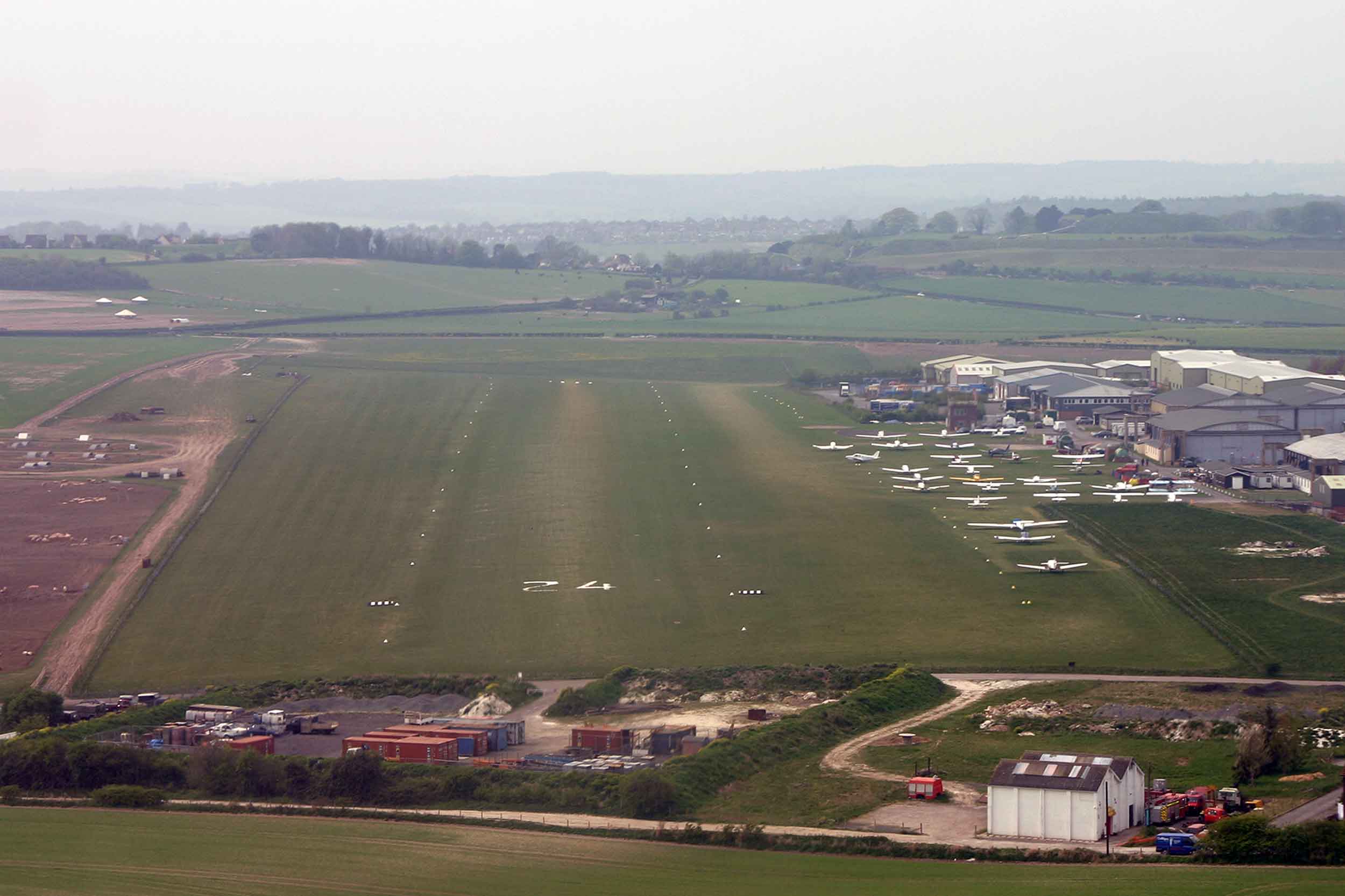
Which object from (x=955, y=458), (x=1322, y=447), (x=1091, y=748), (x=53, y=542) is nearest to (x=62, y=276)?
(x=53, y=542)

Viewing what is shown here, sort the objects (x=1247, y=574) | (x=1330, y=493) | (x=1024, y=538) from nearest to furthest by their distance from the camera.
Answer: (x=1247, y=574), (x=1024, y=538), (x=1330, y=493)

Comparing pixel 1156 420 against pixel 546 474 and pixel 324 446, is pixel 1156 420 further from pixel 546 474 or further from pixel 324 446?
pixel 324 446

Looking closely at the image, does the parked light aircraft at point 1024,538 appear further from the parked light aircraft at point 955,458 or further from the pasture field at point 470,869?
the pasture field at point 470,869

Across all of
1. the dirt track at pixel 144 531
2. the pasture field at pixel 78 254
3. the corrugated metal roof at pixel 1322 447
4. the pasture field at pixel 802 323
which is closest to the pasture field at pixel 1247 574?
the corrugated metal roof at pixel 1322 447

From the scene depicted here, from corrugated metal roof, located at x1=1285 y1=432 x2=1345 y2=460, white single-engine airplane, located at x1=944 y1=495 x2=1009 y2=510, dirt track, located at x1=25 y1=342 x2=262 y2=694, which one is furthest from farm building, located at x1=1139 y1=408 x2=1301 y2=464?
dirt track, located at x1=25 y1=342 x2=262 y2=694

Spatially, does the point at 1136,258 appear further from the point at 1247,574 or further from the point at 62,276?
the point at 1247,574

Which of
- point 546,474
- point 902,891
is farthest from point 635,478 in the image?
point 902,891
